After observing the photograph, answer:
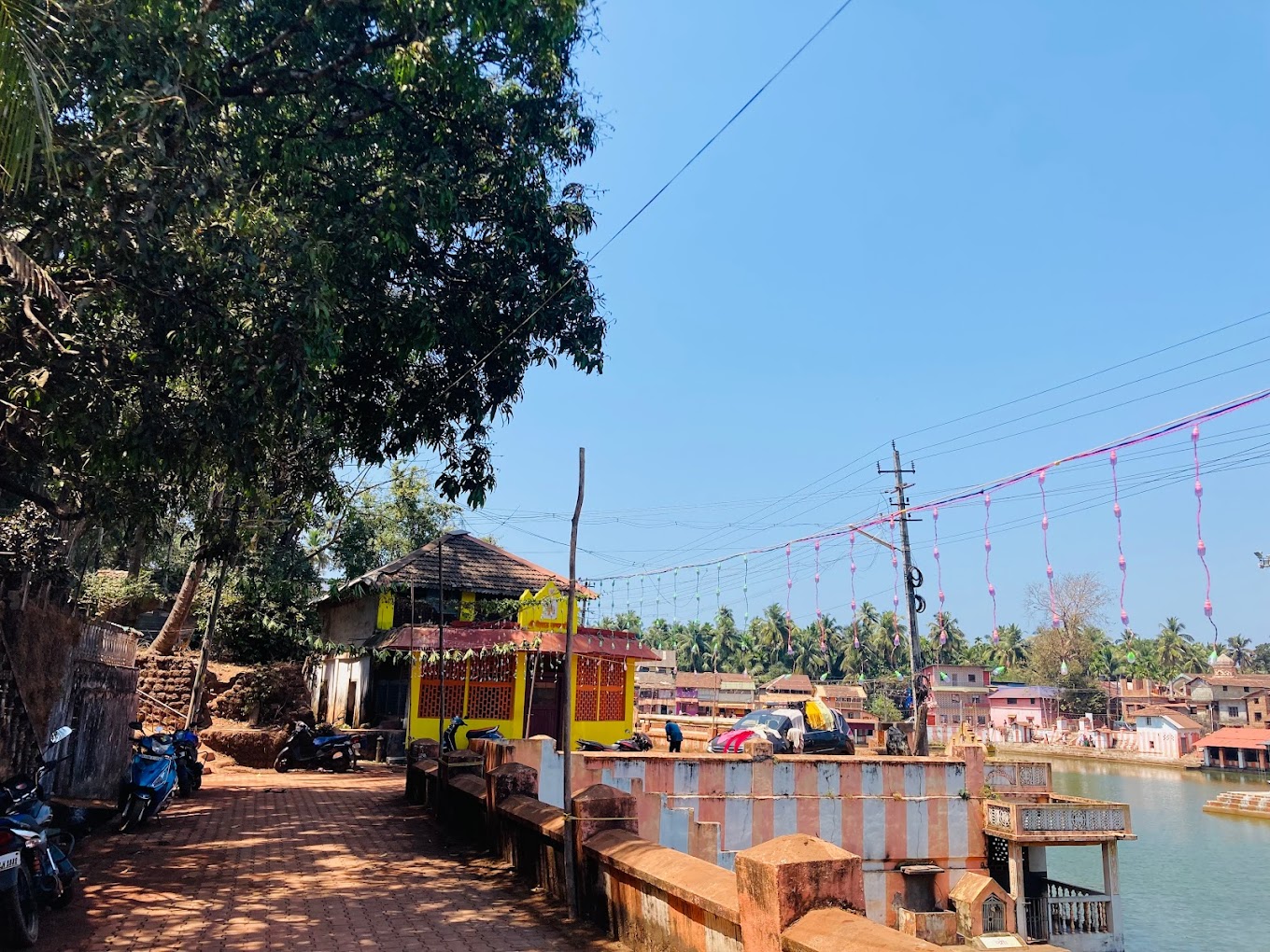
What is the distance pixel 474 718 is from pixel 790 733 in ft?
26.7

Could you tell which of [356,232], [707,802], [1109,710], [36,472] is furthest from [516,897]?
[1109,710]

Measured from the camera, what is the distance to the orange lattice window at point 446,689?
76.8ft

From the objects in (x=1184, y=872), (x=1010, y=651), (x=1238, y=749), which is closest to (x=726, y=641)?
(x=1010, y=651)

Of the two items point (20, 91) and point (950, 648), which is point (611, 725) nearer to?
point (20, 91)

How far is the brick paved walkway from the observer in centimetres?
626

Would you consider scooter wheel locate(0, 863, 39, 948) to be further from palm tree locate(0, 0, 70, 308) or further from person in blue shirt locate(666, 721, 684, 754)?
person in blue shirt locate(666, 721, 684, 754)

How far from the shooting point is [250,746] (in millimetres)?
19125

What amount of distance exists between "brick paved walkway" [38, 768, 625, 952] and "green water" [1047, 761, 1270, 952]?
76.4 feet

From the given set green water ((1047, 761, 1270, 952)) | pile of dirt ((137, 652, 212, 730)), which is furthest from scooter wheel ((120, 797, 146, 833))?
green water ((1047, 761, 1270, 952))

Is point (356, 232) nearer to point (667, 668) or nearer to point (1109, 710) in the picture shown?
point (667, 668)

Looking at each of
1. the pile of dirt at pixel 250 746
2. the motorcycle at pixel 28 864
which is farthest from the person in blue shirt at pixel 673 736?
the motorcycle at pixel 28 864

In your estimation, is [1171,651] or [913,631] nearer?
[913,631]

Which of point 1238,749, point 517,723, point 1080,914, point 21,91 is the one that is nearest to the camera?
point 21,91

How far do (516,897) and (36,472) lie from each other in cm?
657
